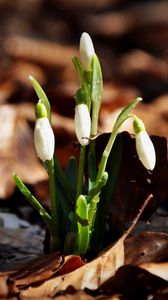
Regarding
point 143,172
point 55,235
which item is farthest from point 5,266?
point 143,172

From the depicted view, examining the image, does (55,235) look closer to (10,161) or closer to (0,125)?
(10,161)

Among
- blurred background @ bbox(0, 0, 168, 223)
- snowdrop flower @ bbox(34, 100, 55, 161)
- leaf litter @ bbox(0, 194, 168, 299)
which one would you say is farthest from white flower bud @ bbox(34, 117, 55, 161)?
blurred background @ bbox(0, 0, 168, 223)

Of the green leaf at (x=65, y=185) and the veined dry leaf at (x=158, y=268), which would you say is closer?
the veined dry leaf at (x=158, y=268)

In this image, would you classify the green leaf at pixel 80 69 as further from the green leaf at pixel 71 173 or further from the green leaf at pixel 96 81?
the green leaf at pixel 71 173

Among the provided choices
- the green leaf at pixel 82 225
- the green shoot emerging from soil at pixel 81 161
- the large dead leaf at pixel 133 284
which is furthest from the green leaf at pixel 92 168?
the large dead leaf at pixel 133 284

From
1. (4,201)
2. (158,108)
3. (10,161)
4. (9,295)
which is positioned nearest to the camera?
(9,295)

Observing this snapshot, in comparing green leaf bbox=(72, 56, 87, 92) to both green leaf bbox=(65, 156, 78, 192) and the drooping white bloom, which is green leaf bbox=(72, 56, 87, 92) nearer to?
the drooping white bloom
